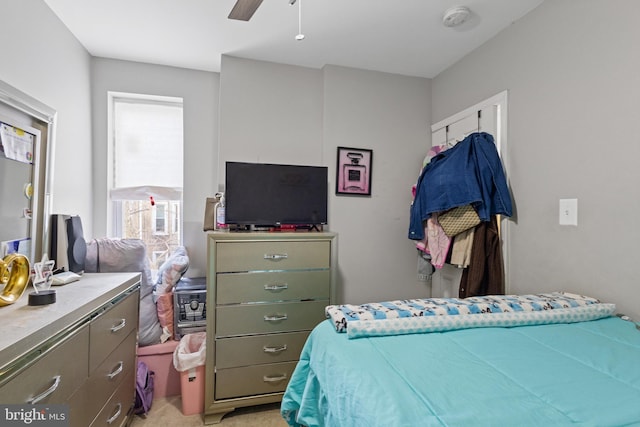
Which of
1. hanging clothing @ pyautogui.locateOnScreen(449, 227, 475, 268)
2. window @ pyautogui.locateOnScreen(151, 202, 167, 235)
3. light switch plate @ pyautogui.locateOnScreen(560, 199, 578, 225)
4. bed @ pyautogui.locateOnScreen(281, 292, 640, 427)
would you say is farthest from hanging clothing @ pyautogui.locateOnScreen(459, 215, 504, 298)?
window @ pyautogui.locateOnScreen(151, 202, 167, 235)

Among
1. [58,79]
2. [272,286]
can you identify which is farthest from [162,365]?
[58,79]

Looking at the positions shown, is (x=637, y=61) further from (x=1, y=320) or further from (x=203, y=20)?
(x=1, y=320)

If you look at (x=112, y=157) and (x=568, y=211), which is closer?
(x=568, y=211)

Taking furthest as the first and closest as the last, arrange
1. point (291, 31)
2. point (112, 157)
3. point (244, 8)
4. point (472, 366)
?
point (112, 157) < point (291, 31) < point (244, 8) < point (472, 366)

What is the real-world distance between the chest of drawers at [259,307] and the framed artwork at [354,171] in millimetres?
615

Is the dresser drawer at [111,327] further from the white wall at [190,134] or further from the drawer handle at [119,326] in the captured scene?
the white wall at [190,134]

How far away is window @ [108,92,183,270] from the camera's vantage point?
2602 millimetres

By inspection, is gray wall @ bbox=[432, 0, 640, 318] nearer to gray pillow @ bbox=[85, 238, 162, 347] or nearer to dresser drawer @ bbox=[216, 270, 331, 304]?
dresser drawer @ bbox=[216, 270, 331, 304]

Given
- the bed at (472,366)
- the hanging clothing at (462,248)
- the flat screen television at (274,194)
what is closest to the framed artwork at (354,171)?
the flat screen television at (274,194)

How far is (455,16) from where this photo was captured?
6.23 ft

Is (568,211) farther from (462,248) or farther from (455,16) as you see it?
(455,16)

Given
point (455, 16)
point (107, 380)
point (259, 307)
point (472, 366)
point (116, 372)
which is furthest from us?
point (259, 307)

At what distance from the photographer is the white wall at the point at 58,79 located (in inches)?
62.2

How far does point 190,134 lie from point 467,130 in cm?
222
